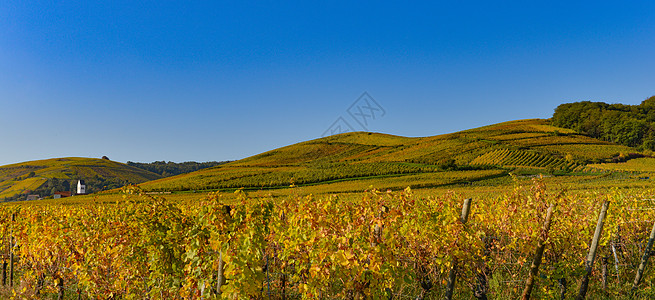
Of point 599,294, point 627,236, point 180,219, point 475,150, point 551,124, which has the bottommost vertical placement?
point 599,294

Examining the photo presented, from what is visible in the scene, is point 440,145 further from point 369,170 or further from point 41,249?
point 41,249

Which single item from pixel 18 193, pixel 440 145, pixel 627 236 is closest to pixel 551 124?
pixel 440 145

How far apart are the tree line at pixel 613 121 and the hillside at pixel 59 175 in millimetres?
121528

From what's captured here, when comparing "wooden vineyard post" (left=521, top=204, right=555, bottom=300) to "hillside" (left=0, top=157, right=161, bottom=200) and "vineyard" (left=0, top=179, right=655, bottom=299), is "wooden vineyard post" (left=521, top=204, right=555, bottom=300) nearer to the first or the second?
"vineyard" (left=0, top=179, right=655, bottom=299)

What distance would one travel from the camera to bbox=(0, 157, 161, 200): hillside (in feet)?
318

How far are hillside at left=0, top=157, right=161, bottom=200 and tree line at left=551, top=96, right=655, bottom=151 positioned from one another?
12153cm

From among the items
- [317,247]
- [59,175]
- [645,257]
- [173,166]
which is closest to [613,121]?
[645,257]

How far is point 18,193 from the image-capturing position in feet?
305

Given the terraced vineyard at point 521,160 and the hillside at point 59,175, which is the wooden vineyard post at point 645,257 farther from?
the hillside at point 59,175

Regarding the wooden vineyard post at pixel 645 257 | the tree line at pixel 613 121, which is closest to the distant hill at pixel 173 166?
the tree line at pixel 613 121

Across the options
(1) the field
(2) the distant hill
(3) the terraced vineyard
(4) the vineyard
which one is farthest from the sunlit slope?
(2) the distant hill

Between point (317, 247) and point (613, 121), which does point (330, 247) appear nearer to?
point (317, 247)

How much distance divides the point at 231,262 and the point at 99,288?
13.0ft

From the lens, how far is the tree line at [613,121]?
71500mm
